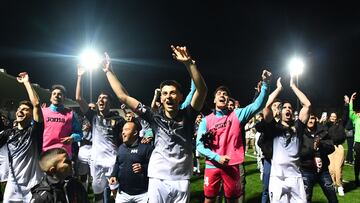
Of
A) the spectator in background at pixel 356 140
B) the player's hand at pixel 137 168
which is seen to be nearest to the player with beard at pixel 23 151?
the player's hand at pixel 137 168

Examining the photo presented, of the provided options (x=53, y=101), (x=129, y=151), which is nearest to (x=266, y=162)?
(x=129, y=151)

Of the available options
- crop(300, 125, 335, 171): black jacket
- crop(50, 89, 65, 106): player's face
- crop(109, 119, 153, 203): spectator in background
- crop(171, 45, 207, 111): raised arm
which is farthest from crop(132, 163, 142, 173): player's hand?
crop(300, 125, 335, 171): black jacket

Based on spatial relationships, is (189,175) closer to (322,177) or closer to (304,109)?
(304,109)

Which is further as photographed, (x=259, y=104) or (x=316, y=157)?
(x=316, y=157)

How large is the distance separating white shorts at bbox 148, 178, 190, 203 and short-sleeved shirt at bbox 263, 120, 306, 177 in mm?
1871

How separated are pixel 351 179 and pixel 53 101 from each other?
8856 millimetres

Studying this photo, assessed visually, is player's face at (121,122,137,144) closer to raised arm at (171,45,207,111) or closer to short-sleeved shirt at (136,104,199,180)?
short-sleeved shirt at (136,104,199,180)

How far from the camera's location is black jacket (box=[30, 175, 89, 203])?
320 cm

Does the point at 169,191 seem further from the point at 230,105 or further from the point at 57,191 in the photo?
the point at 230,105

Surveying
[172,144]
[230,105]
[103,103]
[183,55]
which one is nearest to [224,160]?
[172,144]

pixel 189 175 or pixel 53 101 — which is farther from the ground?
pixel 53 101

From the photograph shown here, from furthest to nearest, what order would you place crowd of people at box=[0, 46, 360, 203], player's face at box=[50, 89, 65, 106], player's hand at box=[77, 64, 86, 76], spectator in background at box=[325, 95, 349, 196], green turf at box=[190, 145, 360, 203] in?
spectator in background at box=[325, 95, 349, 196], green turf at box=[190, 145, 360, 203], player's face at box=[50, 89, 65, 106], player's hand at box=[77, 64, 86, 76], crowd of people at box=[0, 46, 360, 203]

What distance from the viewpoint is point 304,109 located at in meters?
5.63

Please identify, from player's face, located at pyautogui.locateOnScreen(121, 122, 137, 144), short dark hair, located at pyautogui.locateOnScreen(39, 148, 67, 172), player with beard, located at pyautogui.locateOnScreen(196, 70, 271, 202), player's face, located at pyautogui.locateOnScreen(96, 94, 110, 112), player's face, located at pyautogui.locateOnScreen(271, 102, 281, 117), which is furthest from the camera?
player's face, located at pyautogui.locateOnScreen(96, 94, 110, 112)
